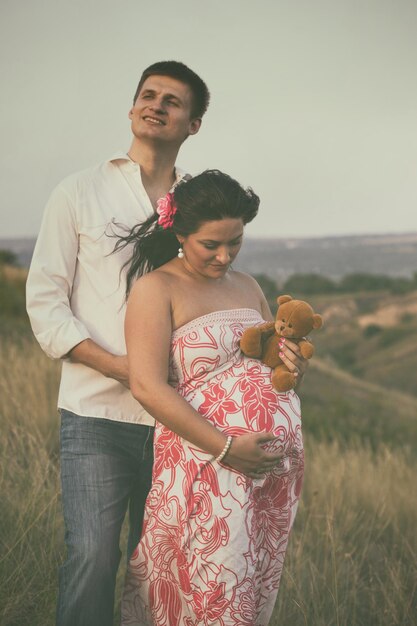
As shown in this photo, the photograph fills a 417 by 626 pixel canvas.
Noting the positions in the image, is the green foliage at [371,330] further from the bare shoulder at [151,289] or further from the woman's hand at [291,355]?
the bare shoulder at [151,289]

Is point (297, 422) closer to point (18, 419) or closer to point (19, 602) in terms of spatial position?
point (19, 602)

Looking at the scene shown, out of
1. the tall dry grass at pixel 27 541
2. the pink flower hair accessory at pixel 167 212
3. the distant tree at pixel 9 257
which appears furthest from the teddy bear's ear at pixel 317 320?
the distant tree at pixel 9 257

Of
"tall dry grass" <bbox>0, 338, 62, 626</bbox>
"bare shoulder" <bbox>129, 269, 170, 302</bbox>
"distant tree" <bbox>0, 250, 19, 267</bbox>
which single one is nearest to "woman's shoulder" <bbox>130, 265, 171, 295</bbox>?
"bare shoulder" <bbox>129, 269, 170, 302</bbox>

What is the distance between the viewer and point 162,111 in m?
3.15

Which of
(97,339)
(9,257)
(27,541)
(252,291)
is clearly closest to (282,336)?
(252,291)

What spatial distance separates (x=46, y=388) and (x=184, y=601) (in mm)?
4799

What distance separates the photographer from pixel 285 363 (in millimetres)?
2729

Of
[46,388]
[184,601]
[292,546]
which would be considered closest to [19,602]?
[184,601]

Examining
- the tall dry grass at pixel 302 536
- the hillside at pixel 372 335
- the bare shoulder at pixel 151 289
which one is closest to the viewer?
the bare shoulder at pixel 151 289

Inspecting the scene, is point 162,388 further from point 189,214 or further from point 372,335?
point 372,335

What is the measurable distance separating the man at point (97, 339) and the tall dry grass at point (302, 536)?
2.16 ft

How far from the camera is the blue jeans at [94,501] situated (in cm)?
267

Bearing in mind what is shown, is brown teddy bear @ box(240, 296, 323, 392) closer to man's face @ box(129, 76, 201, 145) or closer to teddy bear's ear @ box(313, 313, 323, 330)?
teddy bear's ear @ box(313, 313, 323, 330)

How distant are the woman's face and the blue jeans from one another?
741mm
